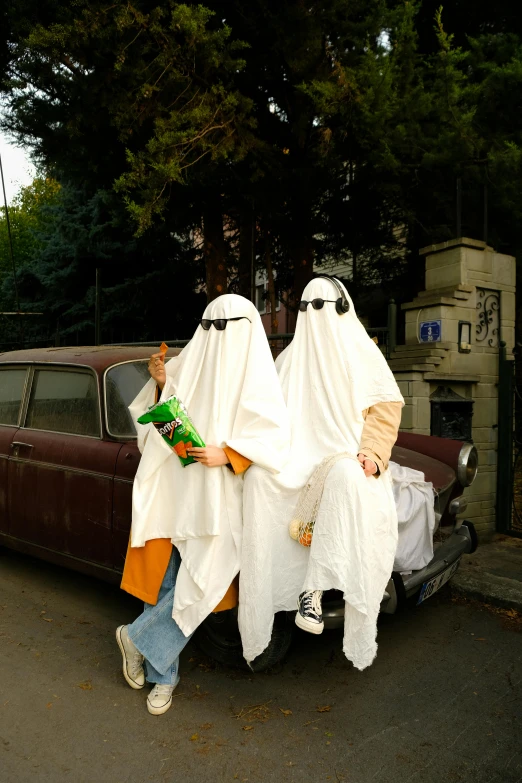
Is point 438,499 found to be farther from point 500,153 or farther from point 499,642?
point 500,153

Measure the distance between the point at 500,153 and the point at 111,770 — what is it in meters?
6.33

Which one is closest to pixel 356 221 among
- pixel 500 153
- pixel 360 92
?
pixel 360 92

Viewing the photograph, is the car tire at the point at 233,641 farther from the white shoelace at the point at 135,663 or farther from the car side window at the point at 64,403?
the car side window at the point at 64,403

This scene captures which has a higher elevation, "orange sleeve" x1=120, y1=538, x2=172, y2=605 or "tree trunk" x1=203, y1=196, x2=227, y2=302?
"tree trunk" x1=203, y1=196, x2=227, y2=302

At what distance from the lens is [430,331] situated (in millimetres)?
6383

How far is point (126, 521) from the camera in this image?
381 cm

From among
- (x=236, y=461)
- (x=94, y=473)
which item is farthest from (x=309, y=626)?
(x=94, y=473)

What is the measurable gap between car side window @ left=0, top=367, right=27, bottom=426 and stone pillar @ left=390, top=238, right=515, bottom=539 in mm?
3400

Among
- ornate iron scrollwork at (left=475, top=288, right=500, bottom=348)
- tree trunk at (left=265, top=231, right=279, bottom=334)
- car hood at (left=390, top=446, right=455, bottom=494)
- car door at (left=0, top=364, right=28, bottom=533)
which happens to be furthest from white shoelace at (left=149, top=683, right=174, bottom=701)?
tree trunk at (left=265, top=231, right=279, bottom=334)

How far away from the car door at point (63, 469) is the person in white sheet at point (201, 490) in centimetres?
79

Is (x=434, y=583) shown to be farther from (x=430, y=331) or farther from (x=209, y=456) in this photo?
(x=430, y=331)

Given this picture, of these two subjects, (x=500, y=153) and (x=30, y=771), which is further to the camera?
(x=500, y=153)

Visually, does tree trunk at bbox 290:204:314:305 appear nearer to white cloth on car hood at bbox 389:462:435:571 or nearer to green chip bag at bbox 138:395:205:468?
white cloth on car hood at bbox 389:462:435:571

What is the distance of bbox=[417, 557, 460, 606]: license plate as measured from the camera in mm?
3596
